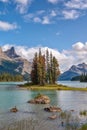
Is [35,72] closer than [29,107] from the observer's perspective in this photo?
No

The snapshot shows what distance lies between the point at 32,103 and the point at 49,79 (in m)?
97.7

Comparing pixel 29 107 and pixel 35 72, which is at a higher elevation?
pixel 35 72

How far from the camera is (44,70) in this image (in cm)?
15875

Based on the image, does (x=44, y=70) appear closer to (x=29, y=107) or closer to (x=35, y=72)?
(x=35, y=72)

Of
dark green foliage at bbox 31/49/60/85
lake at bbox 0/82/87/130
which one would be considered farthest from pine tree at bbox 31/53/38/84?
lake at bbox 0/82/87/130

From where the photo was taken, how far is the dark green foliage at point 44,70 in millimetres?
154288

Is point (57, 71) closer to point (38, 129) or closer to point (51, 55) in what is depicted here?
point (51, 55)

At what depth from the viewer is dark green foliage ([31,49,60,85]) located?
15429 centimetres

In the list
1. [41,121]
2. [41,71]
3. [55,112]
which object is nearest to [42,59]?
[41,71]

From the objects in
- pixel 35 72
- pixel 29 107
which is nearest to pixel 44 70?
pixel 35 72

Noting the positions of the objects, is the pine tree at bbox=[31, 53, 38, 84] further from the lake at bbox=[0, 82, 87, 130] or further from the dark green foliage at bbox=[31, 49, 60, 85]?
the lake at bbox=[0, 82, 87, 130]

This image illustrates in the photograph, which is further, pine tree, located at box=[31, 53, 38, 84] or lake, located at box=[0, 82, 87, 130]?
pine tree, located at box=[31, 53, 38, 84]

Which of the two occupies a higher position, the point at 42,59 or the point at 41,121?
the point at 42,59

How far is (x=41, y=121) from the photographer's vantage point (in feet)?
125
